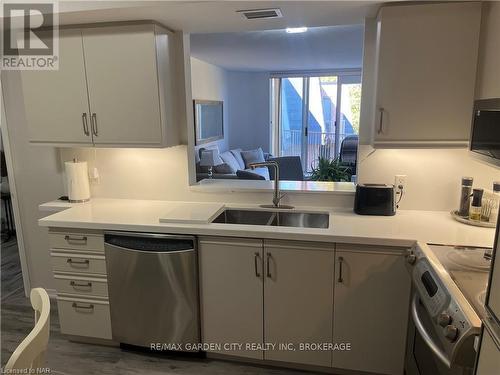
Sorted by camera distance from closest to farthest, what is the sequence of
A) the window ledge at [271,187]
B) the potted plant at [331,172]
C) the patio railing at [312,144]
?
1. the window ledge at [271,187]
2. the potted plant at [331,172]
3. the patio railing at [312,144]

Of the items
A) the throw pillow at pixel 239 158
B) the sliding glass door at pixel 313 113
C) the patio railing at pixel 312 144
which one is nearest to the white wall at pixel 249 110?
the sliding glass door at pixel 313 113

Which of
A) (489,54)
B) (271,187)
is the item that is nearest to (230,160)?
(271,187)

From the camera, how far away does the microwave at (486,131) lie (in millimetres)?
1419

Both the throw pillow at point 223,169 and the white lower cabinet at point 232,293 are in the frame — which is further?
the throw pillow at point 223,169

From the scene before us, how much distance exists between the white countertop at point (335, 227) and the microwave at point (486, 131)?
0.49 metres

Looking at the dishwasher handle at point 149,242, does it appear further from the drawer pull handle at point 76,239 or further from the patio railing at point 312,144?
the patio railing at point 312,144

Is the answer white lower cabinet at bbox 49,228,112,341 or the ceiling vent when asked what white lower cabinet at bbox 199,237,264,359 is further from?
the ceiling vent

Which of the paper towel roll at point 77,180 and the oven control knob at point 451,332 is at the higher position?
the paper towel roll at point 77,180

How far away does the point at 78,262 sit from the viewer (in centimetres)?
230

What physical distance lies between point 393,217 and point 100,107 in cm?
197

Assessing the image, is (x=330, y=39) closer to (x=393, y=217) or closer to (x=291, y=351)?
(x=393, y=217)

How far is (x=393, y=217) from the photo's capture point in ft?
7.24

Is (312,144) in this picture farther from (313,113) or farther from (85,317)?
(85,317)

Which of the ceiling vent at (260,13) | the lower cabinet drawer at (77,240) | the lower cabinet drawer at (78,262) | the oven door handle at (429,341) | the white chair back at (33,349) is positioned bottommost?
the lower cabinet drawer at (78,262)
